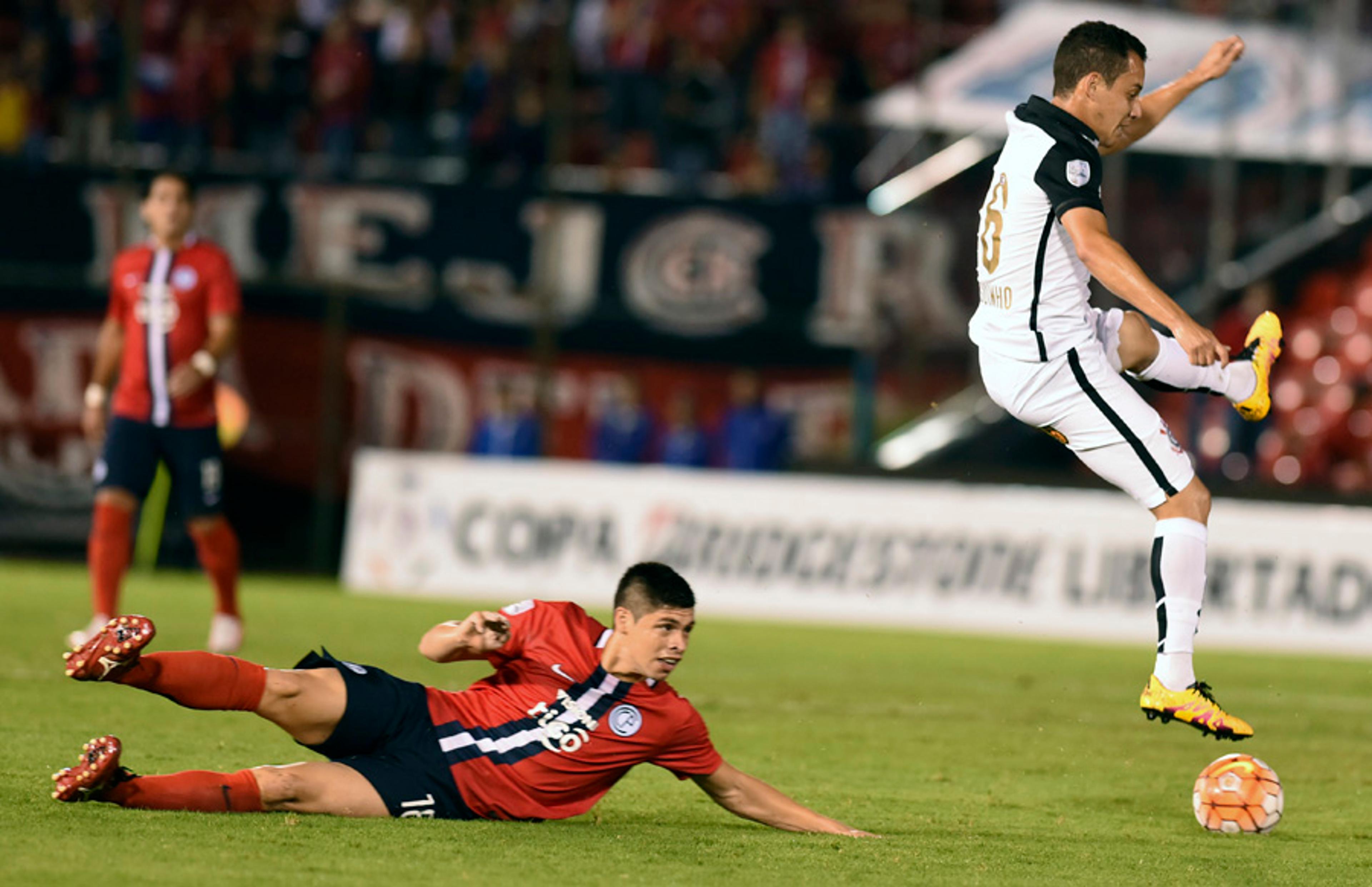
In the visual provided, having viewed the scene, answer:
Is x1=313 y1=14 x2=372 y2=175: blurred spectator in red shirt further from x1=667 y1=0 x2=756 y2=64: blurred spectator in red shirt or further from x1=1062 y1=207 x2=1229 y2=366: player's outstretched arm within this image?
x1=1062 y1=207 x2=1229 y2=366: player's outstretched arm

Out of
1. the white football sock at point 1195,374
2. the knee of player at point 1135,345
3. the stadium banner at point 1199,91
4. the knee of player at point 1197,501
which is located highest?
the stadium banner at point 1199,91

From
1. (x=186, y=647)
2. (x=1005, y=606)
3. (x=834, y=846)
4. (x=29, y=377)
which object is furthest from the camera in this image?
(x=29, y=377)

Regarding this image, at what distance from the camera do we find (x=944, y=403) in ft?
55.8

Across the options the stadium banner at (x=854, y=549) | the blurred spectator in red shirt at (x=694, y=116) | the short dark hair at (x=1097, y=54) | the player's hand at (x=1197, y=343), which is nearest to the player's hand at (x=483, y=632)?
the player's hand at (x=1197, y=343)

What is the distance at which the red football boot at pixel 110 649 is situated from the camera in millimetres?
5062

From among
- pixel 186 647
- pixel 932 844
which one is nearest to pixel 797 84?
pixel 186 647

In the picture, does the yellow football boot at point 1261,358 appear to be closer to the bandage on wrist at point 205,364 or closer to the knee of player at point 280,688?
the knee of player at point 280,688

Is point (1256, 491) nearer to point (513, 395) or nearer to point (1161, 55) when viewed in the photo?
point (1161, 55)

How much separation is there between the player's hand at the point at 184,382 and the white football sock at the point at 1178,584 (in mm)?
4940

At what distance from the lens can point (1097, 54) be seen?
648cm

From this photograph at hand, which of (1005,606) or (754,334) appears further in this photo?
(754,334)

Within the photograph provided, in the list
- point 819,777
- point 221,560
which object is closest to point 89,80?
point 221,560

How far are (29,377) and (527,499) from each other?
16.3ft

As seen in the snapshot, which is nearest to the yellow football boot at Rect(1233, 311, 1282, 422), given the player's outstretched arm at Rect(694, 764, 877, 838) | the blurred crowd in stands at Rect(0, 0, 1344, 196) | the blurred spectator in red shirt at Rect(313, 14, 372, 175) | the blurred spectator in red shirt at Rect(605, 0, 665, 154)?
the player's outstretched arm at Rect(694, 764, 877, 838)
